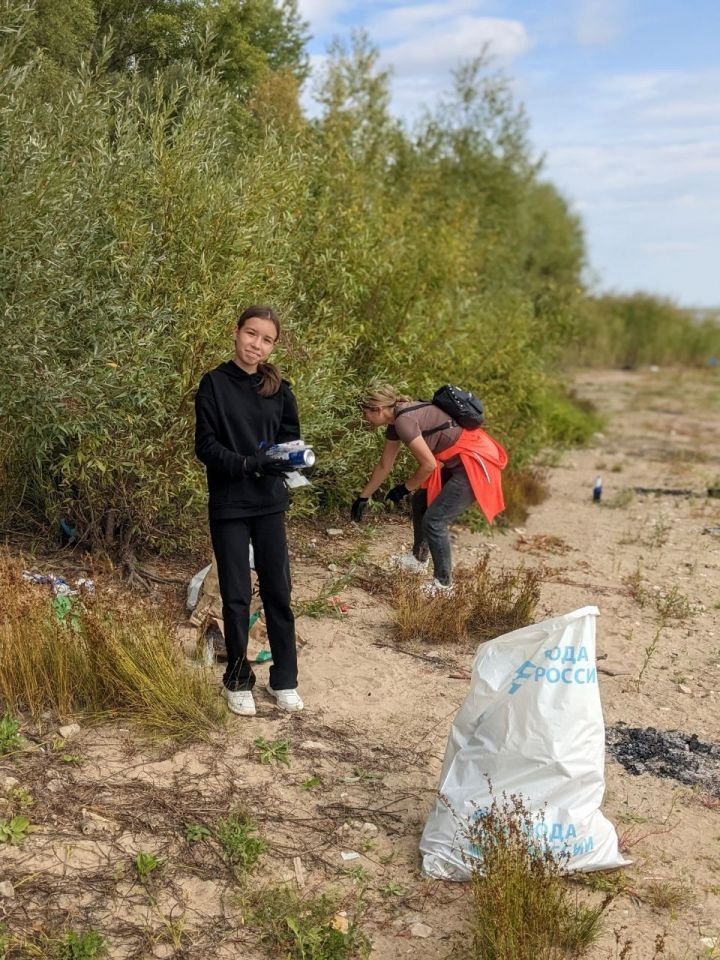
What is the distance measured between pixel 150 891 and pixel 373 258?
5963 mm

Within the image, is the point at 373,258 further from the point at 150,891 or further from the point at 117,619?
the point at 150,891

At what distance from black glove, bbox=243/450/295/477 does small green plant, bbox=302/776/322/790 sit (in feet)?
4.33

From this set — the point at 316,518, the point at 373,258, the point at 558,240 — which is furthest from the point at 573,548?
the point at 558,240

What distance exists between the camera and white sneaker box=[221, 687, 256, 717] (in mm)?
4691

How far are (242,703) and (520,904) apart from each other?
193 centimetres

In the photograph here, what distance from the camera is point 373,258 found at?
8.39 meters

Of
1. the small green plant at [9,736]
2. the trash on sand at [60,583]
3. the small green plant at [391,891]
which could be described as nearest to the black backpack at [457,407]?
the trash on sand at [60,583]

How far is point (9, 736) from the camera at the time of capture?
172 inches

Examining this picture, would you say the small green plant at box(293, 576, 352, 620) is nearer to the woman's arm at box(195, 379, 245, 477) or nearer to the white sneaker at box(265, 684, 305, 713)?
the white sneaker at box(265, 684, 305, 713)

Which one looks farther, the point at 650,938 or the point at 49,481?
the point at 49,481

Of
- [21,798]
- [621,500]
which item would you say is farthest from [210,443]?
[621,500]

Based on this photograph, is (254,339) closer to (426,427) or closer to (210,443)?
(210,443)

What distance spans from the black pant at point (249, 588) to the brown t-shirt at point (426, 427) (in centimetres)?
173

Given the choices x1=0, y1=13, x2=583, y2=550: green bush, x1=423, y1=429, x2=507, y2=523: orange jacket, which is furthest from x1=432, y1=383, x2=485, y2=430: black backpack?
x1=0, y1=13, x2=583, y2=550: green bush
